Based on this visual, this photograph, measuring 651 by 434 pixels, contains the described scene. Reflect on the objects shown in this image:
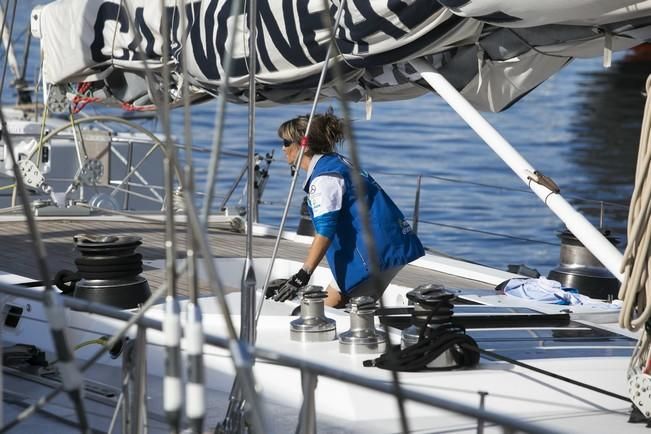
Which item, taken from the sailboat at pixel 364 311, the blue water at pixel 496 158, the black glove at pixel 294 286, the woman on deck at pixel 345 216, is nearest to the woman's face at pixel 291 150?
the woman on deck at pixel 345 216

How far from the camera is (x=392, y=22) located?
18.2 ft

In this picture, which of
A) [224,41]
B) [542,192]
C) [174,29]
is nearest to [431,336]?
[542,192]

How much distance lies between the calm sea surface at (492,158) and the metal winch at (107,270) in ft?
22.1

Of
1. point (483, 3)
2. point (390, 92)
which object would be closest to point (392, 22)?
point (483, 3)

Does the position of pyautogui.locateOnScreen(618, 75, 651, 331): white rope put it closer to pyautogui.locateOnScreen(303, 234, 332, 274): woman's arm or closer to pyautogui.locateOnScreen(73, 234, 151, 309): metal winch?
pyautogui.locateOnScreen(303, 234, 332, 274): woman's arm

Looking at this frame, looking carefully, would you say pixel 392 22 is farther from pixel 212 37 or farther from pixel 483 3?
pixel 212 37

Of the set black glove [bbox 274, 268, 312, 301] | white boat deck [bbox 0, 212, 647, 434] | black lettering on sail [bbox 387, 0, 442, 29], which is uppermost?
black lettering on sail [bbox 387, 0, 442, 29]

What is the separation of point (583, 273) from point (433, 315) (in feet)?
7.11

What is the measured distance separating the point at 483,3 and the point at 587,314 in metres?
1.79

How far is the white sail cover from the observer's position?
533 cm

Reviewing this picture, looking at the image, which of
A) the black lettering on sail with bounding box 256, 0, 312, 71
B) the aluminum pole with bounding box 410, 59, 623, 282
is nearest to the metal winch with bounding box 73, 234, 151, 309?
the black lettering on sail with bounding box 256, 0, 312, 71

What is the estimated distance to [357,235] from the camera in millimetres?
5812

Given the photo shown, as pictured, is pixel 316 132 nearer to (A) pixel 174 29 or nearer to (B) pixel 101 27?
(A) pixel 174 29

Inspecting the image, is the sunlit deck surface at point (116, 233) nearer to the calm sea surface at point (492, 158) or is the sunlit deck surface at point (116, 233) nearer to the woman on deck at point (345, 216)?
the woman on deck at point (345, 216)
